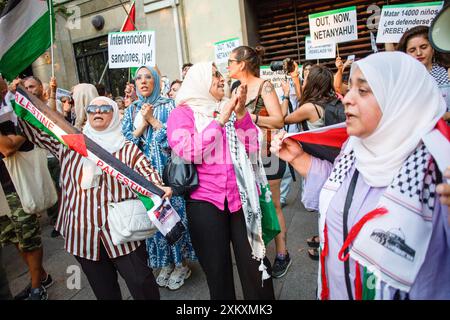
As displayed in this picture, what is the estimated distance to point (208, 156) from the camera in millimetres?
2150

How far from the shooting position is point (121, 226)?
205cm

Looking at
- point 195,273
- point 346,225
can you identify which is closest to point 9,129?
point 195,273

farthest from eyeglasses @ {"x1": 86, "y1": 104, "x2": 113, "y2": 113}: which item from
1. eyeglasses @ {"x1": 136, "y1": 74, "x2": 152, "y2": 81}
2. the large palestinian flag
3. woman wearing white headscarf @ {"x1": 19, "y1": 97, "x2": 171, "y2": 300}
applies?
eyeglasses @ {"x1": 136, "y1": 74, "x2": 152, "y2": 81}

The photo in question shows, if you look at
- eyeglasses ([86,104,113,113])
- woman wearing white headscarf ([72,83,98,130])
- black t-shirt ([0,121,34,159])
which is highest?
woman wearing white headscarf ([72,83,98,130])

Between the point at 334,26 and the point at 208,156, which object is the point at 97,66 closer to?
the point at 334,26

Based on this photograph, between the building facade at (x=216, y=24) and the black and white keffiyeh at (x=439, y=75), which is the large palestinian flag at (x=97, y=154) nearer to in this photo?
the black and white keffiyeh at (x=439, y=75)

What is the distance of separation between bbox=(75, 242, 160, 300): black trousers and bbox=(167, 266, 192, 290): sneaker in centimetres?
81

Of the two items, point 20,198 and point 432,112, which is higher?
point 432,112

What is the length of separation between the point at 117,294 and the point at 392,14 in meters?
4.82

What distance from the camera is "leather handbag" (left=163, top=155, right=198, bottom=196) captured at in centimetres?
209

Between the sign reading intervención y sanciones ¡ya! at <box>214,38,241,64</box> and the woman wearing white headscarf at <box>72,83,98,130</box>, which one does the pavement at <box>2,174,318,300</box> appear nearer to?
the woman wearing white headscarf at <box>72,83,98,130</box>
